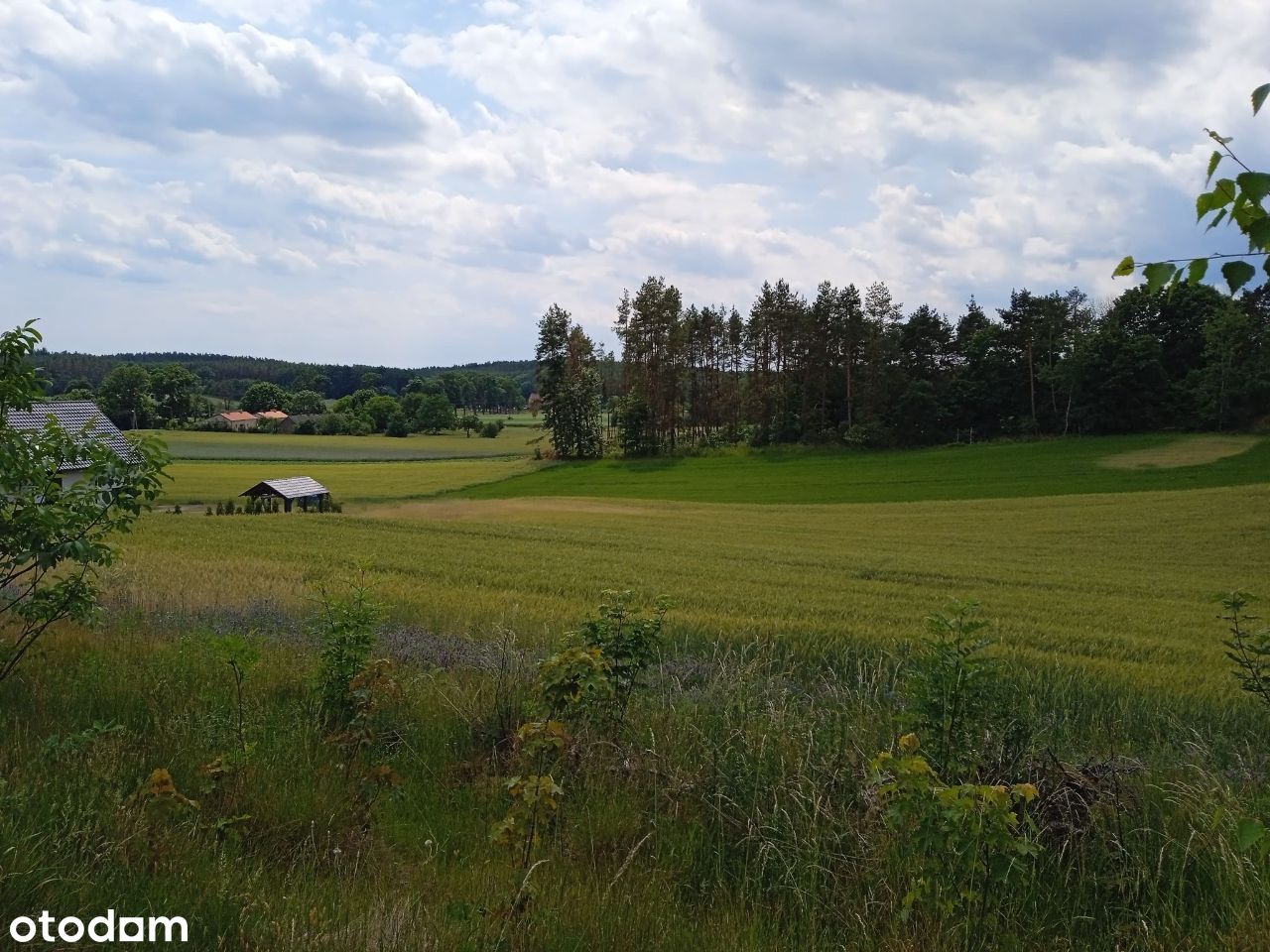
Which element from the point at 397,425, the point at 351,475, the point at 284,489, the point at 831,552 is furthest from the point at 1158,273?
the point at 397,425

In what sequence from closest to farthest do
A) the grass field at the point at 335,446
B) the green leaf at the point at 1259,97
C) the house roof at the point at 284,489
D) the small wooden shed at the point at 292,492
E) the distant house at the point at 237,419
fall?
the green leaf at the point at 1259,97, the small wooden shed at the point at 292,492, the house roof at the point at 284,489, the grass field at the point at 335,446, the distant house at the point at 237,419

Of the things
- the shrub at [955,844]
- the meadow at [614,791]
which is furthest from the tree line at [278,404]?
the shrub at [955,844]

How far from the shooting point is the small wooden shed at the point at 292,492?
48.6m

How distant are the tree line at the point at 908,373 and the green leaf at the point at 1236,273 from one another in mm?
75602

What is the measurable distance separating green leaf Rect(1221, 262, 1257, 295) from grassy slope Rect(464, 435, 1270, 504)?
48.8 meters

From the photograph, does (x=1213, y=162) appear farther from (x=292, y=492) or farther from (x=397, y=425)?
(x=397, y=425)

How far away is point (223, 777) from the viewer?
4949 mm

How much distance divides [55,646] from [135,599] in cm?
377

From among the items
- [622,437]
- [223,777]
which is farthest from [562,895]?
[622,437]

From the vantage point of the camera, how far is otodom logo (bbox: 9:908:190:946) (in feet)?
10.6

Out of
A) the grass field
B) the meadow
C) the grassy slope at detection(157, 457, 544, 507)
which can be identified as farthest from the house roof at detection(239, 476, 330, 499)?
the grass field

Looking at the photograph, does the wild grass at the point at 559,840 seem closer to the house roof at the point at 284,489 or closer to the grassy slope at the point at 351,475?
the house roof at the point at 284,489

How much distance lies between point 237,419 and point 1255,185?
154m

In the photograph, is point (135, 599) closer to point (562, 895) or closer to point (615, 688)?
point (615, 688)
